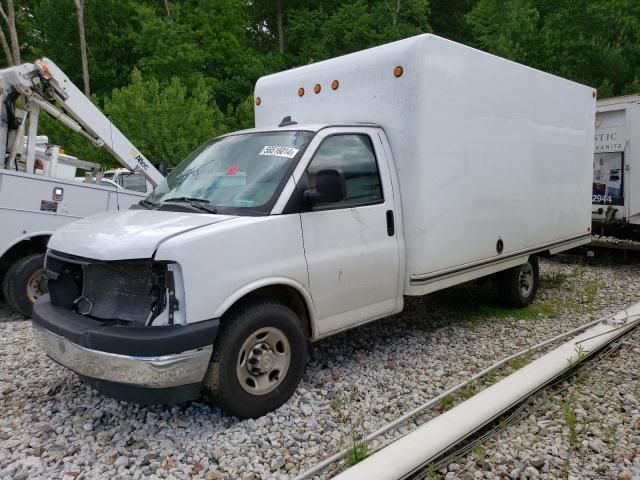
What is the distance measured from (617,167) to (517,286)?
4.75m

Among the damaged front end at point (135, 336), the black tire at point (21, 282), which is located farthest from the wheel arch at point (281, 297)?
the black tire at point (21, 282)

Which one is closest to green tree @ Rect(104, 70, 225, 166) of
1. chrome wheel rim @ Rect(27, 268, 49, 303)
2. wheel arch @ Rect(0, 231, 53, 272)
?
wheel arch @ Rect(0, 231, 53, 272)

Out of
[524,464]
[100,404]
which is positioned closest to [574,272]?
[524,464]

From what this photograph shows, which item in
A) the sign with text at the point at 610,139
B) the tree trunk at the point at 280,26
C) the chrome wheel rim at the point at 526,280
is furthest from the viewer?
the tree trunk at the point at 280,26

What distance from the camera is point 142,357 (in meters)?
3.20

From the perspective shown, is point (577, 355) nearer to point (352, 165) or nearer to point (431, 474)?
point (431, 474)

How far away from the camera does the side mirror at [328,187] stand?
383 centimetres

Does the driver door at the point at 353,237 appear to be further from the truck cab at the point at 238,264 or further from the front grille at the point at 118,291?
the front grille at the point at 118,291

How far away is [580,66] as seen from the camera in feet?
74.4

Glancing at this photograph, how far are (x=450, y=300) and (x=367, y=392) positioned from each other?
3170 millimetres

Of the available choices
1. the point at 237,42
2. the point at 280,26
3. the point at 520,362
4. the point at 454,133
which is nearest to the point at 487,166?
the point at 454,133

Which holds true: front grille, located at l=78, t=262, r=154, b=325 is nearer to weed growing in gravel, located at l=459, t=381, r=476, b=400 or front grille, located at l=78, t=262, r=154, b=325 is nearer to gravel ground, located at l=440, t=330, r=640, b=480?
gravel ground, located at l=440, t=330, r=640, b=480

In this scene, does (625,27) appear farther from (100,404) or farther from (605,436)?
(100,404)

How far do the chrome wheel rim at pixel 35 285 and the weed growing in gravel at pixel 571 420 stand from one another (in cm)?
582
